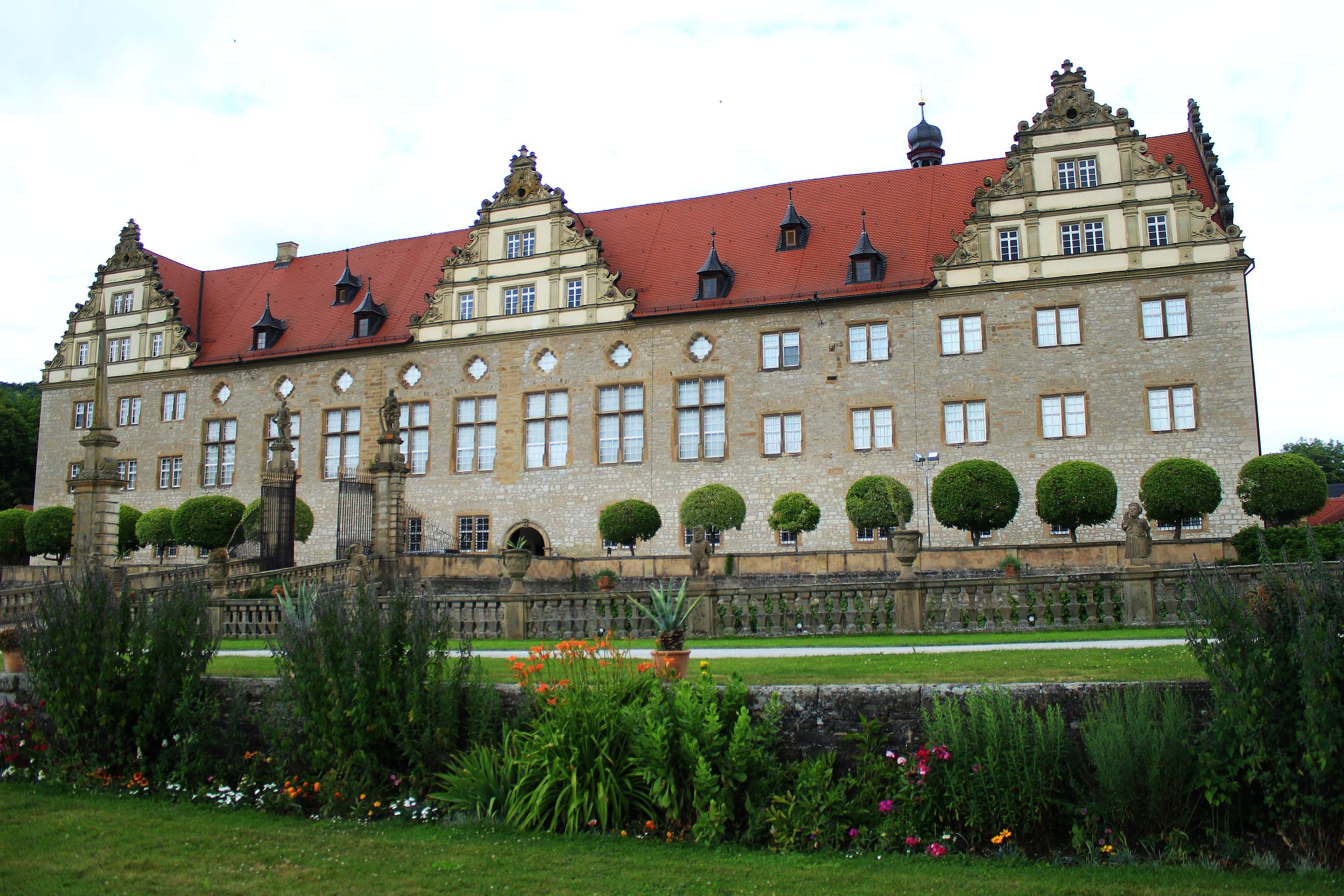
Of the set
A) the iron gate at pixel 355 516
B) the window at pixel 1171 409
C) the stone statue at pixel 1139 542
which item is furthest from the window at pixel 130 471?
the stone statue at pixel 1139 542

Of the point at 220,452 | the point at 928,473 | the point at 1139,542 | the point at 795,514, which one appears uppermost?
the point at 220,452

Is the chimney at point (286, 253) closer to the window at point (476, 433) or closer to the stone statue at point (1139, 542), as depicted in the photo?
the window at point (476, 433)

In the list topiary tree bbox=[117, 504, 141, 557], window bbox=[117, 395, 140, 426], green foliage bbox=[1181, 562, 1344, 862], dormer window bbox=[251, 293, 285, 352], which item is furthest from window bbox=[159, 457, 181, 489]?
green foliage bbox=[1181, 562, 1344, 862]

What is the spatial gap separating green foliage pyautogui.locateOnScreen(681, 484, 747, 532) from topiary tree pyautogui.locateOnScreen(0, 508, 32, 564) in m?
25.1

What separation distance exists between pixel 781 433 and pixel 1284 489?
45.4 feet

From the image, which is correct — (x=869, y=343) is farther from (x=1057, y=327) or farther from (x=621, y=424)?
(x=621, y=424)

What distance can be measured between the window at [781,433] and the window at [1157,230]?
442 inches

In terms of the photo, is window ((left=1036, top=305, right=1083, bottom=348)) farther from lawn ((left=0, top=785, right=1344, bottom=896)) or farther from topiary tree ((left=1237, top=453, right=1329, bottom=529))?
lawn ((left=0, top=785, right=1344, bottom=896))

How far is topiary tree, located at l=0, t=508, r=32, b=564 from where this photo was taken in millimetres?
39781

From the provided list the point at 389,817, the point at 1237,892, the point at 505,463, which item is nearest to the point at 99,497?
the point at 505,463

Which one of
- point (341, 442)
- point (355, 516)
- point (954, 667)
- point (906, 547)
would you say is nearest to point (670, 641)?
point (954, 667)

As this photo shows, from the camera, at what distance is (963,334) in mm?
32188

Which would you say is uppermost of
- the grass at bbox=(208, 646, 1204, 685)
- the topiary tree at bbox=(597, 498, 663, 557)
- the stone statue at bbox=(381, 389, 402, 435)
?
the stone statue at bbox=(381, 389, 402, 435)

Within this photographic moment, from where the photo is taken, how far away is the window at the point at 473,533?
36.4 meters
